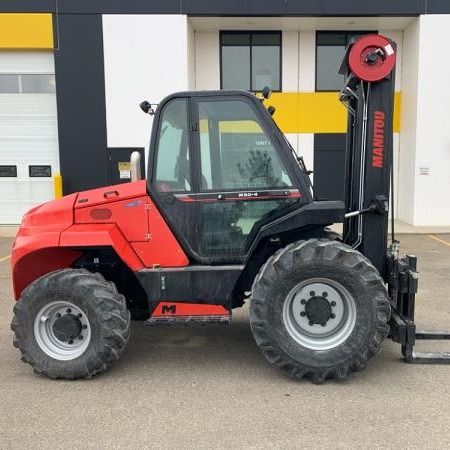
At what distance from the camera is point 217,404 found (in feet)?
12.4

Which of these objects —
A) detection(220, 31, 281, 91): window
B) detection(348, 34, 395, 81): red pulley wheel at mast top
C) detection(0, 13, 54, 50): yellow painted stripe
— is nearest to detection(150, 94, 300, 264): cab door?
detection(348, 34, 395, 81): red pulley wheel at mast top

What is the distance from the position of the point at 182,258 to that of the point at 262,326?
3.08ft

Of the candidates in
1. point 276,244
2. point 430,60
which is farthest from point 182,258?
point 430,60

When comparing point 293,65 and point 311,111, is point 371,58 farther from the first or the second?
point 293,65

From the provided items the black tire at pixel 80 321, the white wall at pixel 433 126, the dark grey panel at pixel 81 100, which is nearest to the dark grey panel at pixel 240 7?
the dark grey panel at pixel 81 100

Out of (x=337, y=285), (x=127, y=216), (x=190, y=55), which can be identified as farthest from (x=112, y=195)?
(x=190, y=55)

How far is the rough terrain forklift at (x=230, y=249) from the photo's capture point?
160 inches

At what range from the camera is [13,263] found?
444cm

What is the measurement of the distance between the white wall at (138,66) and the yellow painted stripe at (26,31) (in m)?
1.64

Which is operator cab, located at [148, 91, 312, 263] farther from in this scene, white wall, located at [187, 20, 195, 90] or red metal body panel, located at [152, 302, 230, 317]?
white wall, located at [187, 20, 195, 90]

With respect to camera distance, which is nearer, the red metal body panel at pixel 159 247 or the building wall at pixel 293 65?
the red metal body panel at pixel 159 247

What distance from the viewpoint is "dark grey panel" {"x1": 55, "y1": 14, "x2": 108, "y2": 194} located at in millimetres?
13906

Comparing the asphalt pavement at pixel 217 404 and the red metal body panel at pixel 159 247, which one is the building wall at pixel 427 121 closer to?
the asphalt pavement at pixel 217 404

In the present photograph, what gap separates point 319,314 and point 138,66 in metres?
11.7
